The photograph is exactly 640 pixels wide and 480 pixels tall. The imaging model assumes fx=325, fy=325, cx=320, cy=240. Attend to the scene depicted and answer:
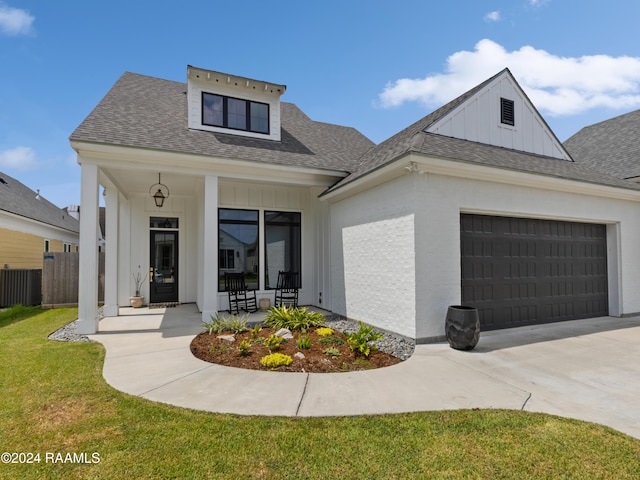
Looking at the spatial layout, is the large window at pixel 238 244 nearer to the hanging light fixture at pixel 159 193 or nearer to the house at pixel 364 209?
the house at pixel 364 209

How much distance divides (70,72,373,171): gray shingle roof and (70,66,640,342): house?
7 centimetres

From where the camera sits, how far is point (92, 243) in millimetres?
6832

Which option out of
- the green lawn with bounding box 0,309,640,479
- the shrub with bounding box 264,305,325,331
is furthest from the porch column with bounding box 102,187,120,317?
the green lawn with bounding box 0,309,640,479

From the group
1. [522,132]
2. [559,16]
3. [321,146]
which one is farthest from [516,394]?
[321,146]

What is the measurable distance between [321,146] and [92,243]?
22.5ft

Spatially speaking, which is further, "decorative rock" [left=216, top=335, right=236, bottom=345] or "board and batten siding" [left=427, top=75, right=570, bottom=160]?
"board and batten siding" [left=427, top=75, right=570, bottom=160]

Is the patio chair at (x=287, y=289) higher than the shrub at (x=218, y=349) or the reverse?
higher

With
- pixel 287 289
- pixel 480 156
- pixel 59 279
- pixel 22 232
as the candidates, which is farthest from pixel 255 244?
pixel 22 232

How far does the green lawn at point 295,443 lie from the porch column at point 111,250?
597 cm

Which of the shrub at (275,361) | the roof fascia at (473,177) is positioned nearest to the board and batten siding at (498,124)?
the roof fascia at (473,177)

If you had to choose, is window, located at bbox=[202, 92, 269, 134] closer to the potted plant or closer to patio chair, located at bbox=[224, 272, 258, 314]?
patio chair, located at bbox=[224, 272, 258, 314]

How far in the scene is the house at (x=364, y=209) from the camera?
6.44m

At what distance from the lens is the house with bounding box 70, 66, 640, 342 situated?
6441mm

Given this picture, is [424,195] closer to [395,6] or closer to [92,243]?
[395,6]
